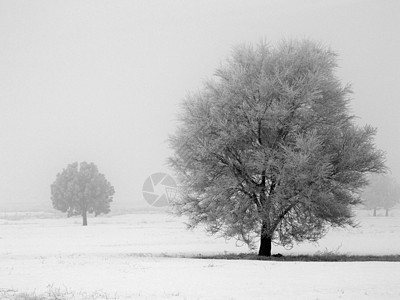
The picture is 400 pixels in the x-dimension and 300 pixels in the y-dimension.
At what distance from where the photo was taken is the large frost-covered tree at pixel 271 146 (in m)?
24.7

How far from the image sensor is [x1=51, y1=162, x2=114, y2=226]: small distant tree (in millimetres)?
74375

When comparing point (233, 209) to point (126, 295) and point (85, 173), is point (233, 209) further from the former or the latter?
point (85, 173)

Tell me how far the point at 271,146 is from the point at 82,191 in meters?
54.7

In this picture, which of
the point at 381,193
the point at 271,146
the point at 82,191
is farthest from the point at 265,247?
the point at 381,193

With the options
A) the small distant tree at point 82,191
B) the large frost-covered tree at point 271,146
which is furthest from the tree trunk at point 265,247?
the small distant tree at point 82,191

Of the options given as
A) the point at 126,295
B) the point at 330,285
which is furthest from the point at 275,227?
the point at 126,295

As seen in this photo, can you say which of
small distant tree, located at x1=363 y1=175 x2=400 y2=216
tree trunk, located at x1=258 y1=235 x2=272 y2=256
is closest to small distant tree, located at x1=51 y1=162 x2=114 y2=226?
tree trunk, located at x1=258 y1=235 x2=272 y2=256

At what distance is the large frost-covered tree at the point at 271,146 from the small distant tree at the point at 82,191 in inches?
1987

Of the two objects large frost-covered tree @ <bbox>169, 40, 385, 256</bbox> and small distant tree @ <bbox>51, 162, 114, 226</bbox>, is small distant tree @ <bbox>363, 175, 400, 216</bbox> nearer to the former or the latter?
small distant tree @ <bbox>51, 162, 114, 226</bbox>

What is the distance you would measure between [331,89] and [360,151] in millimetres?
4119

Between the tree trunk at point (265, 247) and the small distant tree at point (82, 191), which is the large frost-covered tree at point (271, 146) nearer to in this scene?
the tree trunk at point (265, 247)

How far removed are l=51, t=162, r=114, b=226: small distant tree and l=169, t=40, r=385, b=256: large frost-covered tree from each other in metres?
50.5

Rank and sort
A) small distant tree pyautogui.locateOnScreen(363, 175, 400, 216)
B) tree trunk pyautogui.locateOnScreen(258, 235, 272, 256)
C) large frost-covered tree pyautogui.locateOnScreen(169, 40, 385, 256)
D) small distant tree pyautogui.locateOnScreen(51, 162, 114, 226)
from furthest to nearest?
small distant tree pyautogui.locateOnScreen(363, 175, 400, 216), small distant tree pyautogui.locateOnScreen(51, 162, 114, 226), tree trunk pyautogui.locateOnScreen(258, 235, 272, 256), large frost-covered tree pyautogui.locateOnScreen(169, 40, 385, 256)

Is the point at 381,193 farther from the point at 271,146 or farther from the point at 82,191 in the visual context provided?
the point at 271,146
